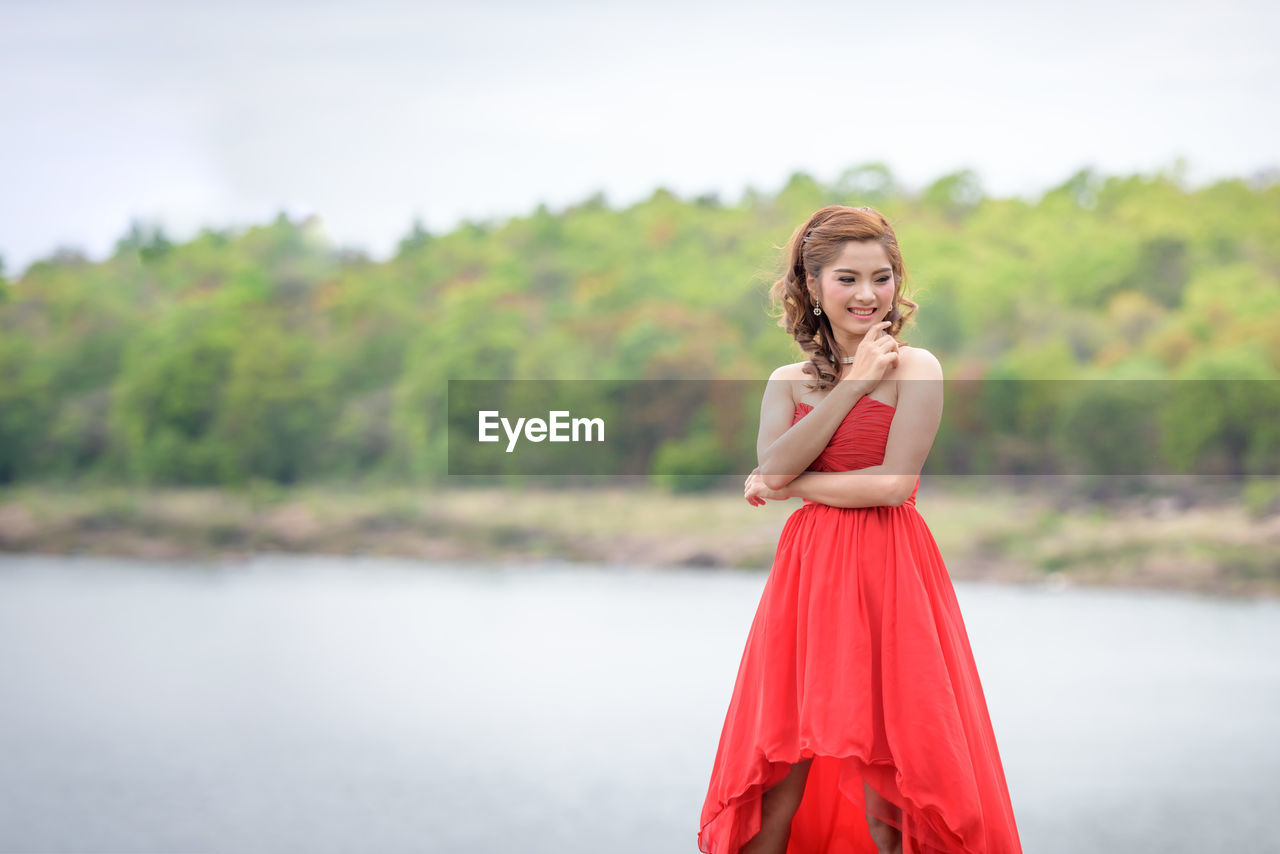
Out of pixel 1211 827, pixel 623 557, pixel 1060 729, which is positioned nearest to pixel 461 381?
pixel 623 557

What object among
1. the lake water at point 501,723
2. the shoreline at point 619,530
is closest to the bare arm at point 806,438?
the lake water at point 501,723

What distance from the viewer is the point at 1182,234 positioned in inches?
671

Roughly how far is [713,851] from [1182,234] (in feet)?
57.3

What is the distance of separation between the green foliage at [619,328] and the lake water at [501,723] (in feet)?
15.1

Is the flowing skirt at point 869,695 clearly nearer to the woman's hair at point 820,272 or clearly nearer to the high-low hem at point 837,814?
the high-low hem at point 837,814

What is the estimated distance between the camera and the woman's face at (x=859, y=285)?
6.04ft

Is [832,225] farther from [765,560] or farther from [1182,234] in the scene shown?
[1182,234]

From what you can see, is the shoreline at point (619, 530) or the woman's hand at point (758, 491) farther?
the shoreline at point (619, 530)

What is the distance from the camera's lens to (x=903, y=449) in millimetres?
1782

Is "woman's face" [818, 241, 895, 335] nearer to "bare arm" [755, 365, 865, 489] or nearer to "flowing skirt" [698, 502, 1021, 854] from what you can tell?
"bare arm" [755, 365, 865, 489]

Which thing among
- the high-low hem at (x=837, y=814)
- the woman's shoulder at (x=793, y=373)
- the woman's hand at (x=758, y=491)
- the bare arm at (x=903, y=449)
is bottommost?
the high-low hem at (x=837, y=814)

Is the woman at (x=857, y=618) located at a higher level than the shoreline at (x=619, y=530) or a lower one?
higher

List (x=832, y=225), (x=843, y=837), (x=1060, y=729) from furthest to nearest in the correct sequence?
(x=1060, y=729)
(x=843, y=837)
(x=832, y=225)
